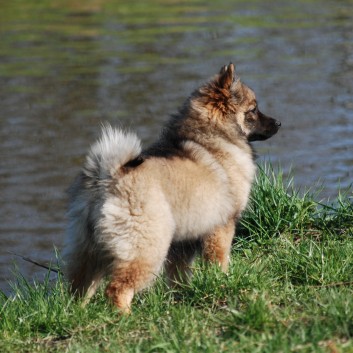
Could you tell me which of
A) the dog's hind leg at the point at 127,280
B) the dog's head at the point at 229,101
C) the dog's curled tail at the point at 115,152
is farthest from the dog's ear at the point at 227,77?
the dog's hind leg at the point at 127,280

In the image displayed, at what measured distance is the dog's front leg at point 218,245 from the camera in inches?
265

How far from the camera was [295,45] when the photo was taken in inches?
754

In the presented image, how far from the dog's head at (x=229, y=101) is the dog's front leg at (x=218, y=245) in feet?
2.90

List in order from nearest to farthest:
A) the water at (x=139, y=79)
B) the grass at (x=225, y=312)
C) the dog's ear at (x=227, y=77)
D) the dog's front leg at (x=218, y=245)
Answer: the grass at (x=225, y=312)
the dog's front leg at (x=218, y=245)
the dog's ear at (x=227, y=77)
the water at (x=139, y=79)

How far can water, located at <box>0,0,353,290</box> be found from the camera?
1144cm

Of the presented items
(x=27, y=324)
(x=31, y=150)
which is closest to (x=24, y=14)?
(x=31, y=150)

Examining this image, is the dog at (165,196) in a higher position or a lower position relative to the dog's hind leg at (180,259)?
higher

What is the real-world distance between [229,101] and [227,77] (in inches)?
7.8

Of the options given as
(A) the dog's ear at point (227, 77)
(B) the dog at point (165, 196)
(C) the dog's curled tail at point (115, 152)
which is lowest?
(B) the dog at point (165, 196)

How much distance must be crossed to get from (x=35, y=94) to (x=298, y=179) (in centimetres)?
657

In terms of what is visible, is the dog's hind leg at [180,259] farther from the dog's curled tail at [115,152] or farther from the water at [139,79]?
the water at [139,79]

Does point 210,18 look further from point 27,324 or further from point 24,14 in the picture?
point 27,324

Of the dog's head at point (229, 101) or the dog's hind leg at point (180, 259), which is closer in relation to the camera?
the dog's hind leg at point (180, 259)

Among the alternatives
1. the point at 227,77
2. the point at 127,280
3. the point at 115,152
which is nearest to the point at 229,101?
the point at 227,77
